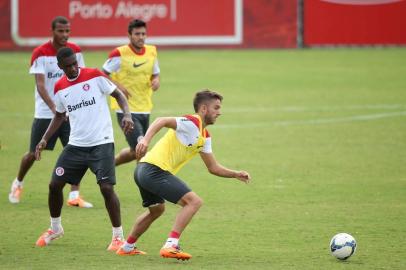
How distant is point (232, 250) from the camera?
38.1 ft

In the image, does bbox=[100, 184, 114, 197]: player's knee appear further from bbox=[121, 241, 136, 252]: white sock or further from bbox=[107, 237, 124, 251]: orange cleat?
bbox=[121, 241, 136, 252]: white sock

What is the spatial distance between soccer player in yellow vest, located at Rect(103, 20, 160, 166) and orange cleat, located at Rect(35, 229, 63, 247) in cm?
363

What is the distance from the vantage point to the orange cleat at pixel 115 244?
1159 centimetres

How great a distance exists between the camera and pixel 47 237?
11.9 m

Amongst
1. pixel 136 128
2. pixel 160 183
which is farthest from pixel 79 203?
pixel 160 183

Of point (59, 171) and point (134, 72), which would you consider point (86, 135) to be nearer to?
point (59, 171)

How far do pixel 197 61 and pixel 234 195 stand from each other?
1920 cm

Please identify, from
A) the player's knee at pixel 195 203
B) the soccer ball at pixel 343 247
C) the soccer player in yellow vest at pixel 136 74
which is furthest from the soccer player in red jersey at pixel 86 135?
the soccer player in yellow vest at pixel 136 74

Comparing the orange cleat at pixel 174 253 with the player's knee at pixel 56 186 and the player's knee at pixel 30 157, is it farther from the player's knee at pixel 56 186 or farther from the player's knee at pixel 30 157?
the player's knee at pixel 30 157

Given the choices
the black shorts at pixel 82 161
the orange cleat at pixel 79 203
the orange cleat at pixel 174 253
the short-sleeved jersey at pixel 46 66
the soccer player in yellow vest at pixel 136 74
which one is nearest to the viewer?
the orange cleat at pixel 174 253

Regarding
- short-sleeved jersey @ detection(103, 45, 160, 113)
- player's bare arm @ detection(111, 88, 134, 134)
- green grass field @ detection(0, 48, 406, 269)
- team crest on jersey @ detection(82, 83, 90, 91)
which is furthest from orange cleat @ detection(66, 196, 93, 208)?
team crest on jersey @ detection(82, 83, 90, 91)

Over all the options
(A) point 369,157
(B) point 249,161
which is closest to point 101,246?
(B) point 249,161

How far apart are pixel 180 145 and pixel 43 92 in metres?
4.03

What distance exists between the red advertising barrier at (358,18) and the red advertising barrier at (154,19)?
3.10 feet
